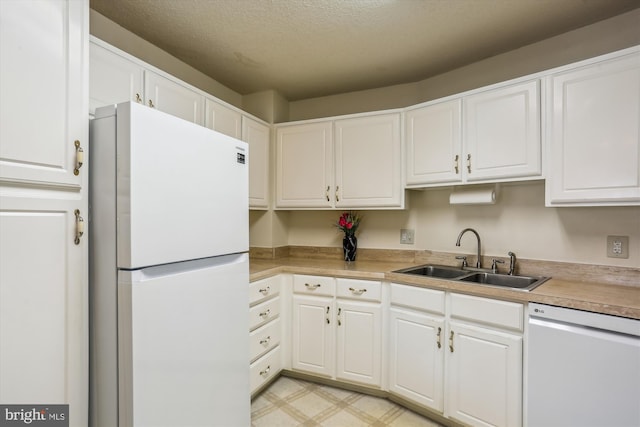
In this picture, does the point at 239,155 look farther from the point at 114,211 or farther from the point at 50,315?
the point at 50,315

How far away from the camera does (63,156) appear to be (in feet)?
3.71

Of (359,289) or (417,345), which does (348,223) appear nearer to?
(359,289)

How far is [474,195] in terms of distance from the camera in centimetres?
221

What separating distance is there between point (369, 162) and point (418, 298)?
110cm

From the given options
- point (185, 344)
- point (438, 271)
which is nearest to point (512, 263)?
point (438, 271)

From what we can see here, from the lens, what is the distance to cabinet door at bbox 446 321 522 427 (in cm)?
165

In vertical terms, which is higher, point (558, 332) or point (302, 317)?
point (558, 332)

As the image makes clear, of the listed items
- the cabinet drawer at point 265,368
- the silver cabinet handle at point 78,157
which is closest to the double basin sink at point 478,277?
the cabinet drawer at point 265,368

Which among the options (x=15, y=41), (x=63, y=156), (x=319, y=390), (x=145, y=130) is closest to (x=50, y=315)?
(x=63, y=156)

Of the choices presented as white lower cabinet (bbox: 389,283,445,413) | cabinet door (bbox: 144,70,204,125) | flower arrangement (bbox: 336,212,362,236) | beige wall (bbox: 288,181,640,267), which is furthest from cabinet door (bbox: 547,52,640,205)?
cabinet door (bbox: 144,70,204,125)

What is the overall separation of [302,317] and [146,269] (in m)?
1.44

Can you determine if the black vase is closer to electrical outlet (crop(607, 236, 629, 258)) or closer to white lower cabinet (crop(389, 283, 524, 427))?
white lower cabinet (crop(389, 283, 524, 427))

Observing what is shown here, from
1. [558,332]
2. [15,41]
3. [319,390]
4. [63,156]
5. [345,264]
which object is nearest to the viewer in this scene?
[15,41]

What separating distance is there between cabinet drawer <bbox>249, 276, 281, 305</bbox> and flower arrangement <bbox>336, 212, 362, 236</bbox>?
2.32ft
